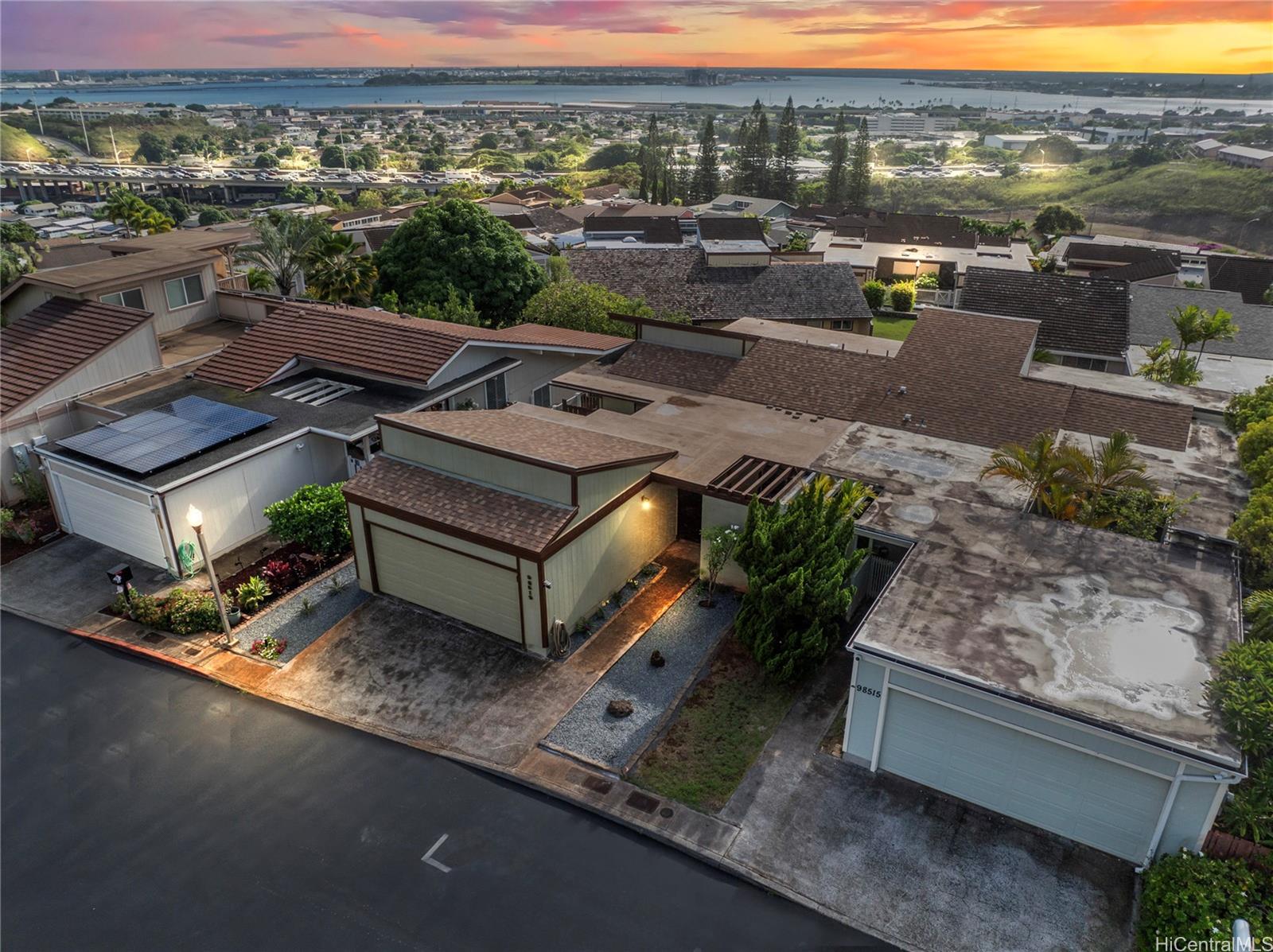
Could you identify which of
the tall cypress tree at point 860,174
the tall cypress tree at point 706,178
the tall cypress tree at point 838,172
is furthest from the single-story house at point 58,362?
the tall cypress tree at point 860,174

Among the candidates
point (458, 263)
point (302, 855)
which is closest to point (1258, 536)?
point (302, 855)

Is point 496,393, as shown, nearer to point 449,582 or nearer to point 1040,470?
point 449,582

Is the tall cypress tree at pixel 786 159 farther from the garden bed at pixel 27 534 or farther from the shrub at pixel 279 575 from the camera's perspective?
the shrub at pixel 279 575

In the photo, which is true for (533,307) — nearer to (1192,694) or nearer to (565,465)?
(565,465)

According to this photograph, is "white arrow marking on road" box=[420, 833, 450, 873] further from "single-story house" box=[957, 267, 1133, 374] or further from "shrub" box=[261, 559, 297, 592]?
"single-story house" box=[957, 267, 1133, 374]

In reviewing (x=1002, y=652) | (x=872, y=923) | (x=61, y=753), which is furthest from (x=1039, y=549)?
(x=61, y=753)
